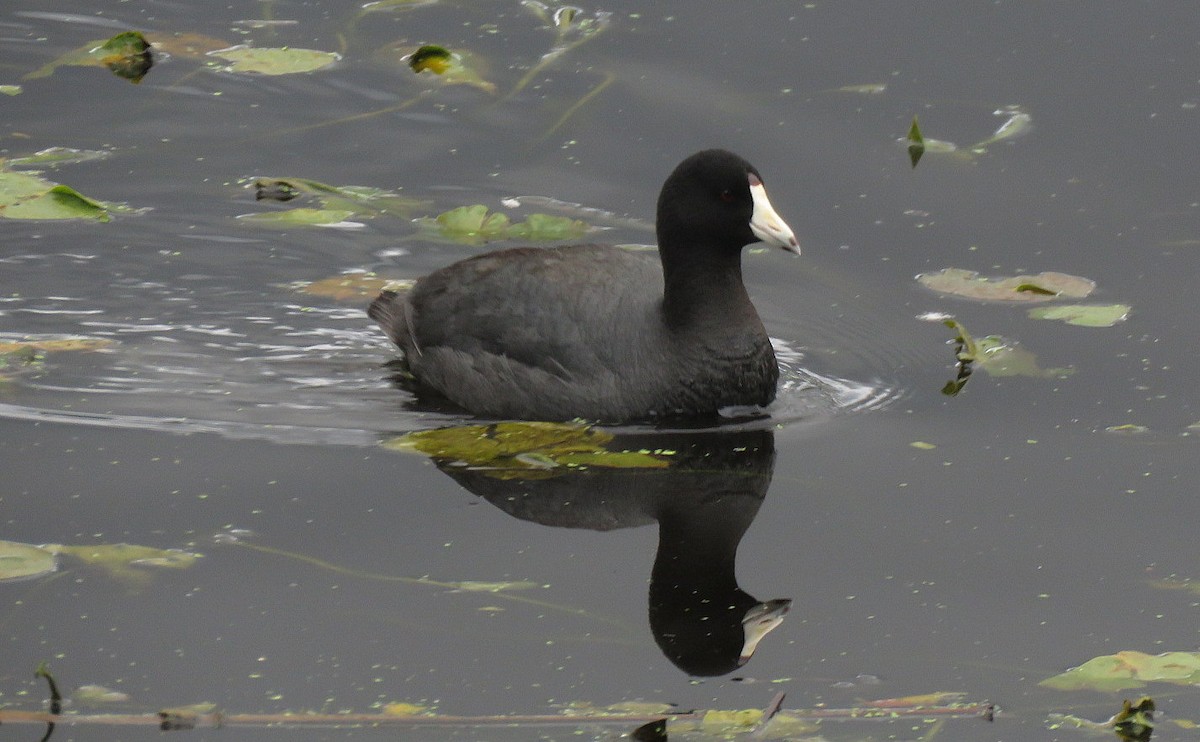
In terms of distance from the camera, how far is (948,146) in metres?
8.14

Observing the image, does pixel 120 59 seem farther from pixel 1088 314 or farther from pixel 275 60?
pixel 1088 314

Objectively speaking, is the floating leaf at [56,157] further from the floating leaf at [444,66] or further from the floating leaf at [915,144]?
the floating leaf at [915,144]

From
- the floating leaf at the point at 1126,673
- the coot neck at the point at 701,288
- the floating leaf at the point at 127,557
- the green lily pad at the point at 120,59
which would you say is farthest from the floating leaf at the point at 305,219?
the floating leaf at the point at 1126,673

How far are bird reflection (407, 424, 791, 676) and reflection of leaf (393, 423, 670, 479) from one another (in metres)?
0.01

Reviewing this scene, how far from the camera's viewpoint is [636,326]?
643 cm

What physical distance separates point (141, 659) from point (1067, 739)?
2301mm

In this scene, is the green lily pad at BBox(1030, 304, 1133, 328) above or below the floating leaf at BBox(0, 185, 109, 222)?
below

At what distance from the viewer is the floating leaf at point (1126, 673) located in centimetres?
450

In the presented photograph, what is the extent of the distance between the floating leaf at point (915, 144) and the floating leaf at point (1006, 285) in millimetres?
1007

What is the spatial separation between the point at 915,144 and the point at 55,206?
3804mm

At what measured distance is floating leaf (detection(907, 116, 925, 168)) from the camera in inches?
317

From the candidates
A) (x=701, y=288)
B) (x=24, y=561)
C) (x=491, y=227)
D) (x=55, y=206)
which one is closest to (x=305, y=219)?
(x=491, y=227)

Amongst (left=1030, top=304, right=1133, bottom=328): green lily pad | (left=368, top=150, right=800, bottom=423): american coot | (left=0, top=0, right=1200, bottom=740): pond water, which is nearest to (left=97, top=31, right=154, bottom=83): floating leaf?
(left=0, top=0, right=1200, bottom=740): pond water

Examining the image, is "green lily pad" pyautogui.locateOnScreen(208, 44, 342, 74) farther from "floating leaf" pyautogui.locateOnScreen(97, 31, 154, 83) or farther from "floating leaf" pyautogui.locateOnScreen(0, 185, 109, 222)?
"floating leaf" pyautogui.locateOnScreen(0, 185, 109, 222)
